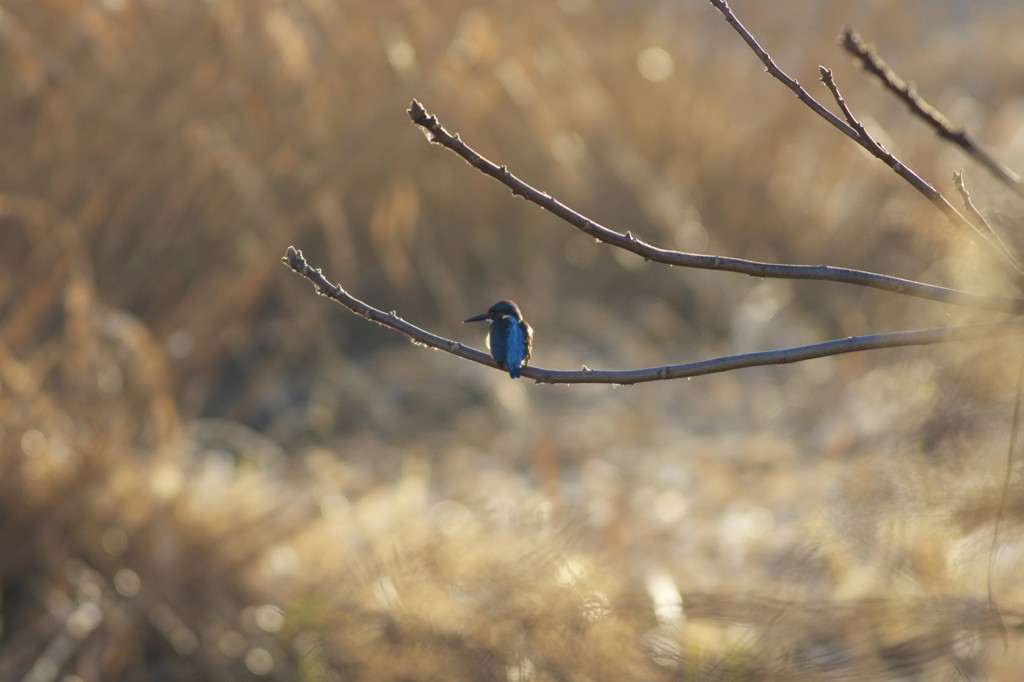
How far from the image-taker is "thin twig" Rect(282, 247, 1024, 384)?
76 centimetres

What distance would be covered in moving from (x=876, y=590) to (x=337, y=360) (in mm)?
1975

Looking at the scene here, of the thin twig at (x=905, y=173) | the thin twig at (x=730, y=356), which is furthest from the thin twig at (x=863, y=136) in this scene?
the thin twig at (x=730, y=356)

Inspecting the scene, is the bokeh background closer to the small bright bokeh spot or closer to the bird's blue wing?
the small bright bokeh spot

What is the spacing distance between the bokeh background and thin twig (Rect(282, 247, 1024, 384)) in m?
0.55

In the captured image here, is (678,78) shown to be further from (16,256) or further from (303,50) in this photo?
(16,256)

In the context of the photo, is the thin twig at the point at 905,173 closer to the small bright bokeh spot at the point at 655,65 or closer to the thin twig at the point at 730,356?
the thin twig at the point at 730,356

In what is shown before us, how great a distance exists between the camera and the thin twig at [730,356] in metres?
0.76

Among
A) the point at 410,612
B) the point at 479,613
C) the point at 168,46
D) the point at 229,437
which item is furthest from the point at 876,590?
the point at 168,46

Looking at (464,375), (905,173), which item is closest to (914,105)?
(905,173)

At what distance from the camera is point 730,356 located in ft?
2.80

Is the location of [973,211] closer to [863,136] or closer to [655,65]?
[863,136]

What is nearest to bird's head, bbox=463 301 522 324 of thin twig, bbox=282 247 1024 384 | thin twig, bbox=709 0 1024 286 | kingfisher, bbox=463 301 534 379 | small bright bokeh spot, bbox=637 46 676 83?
kingfisher, bbox=463 301 534 379

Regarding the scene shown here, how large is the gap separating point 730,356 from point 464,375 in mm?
2844

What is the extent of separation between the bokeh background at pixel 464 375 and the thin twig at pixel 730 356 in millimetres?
553
